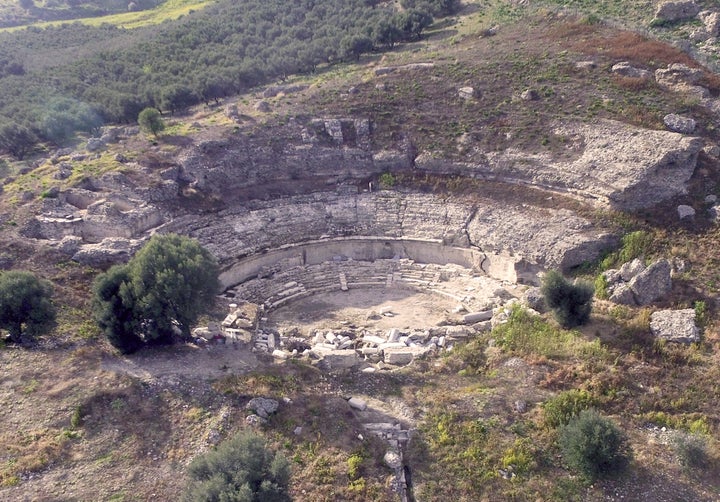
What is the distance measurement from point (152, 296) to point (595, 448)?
20.7 metres

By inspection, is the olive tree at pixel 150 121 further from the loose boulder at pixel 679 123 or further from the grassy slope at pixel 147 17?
the grassy slope at pixel 147 17

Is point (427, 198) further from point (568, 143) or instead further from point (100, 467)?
point (100, 467)

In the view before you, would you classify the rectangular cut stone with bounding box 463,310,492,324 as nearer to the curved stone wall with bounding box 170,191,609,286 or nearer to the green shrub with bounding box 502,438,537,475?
the curved stone wall with bounding box 170,191,609,286

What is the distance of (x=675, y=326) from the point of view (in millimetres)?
25562

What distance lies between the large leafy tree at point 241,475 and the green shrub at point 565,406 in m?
11.2

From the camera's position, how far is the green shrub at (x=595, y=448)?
18.8 m

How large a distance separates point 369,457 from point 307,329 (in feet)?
42.1

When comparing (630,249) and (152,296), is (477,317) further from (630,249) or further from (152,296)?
(152,296)

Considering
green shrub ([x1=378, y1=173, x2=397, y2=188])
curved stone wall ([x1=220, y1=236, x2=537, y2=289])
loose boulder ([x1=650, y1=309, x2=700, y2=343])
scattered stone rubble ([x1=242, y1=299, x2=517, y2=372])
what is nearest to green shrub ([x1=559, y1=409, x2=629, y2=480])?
loose boulder ([x1=650, y1=309, x2=700, y2=343])

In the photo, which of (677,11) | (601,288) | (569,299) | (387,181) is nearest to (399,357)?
(569,299)

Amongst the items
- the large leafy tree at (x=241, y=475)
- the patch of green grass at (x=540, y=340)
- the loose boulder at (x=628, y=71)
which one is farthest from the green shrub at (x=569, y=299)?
the loose boulder at (x=628, y=71)

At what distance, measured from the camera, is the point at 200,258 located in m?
27.4

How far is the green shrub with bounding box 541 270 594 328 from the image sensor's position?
2655 cm

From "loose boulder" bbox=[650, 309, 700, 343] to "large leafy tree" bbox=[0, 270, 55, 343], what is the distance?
30552mm
